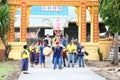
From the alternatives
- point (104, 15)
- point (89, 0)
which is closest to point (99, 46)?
point (89, 0)

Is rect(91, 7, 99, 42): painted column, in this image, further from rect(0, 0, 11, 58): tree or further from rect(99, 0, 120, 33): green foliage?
rect(99, 0, 120, 33): green foliage

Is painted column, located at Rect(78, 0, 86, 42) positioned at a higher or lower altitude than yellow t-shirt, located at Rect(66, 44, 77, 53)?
higher

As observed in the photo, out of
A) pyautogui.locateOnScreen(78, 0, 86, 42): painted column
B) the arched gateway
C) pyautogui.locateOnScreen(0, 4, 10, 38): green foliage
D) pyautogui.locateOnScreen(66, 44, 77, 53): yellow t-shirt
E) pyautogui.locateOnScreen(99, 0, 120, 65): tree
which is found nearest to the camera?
pyautogui.locateOnScreen(99, 0, 120, 65): tree

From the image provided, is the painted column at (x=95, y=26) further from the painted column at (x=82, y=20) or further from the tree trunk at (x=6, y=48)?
the tree trunk at (x=6, y=48)

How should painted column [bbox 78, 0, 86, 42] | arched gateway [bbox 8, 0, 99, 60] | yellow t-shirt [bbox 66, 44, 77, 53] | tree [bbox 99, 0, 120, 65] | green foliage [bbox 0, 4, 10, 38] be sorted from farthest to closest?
painted column [bbox 78, 0, 86, 42], arched gateway [bbox 8, 0, 99, 60], green foliage [bbox 0, 4, 10, 38], yellow t-shirt [bbox 66, 44, 77, 53], tree [bbox 99, 0, 120, 65]

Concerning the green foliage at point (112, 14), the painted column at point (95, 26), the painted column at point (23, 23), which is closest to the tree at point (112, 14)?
the green foliage at point (112, 14)

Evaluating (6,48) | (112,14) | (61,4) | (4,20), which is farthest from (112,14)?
(6,48)

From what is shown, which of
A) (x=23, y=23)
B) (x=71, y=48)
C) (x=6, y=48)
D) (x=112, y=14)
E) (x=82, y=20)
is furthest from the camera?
(x=82, y=20)

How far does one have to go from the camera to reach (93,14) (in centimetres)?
3325

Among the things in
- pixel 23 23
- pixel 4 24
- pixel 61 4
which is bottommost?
pixel 4 24

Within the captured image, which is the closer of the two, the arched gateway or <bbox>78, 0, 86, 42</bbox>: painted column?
the arched gateway

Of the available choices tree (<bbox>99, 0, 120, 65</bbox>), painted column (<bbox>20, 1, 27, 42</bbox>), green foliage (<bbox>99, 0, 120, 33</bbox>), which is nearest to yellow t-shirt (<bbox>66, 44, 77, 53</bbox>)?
tree (<bbox>99, 0, 120, 65</bbox>)

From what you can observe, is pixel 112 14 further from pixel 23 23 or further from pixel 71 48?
pixel 23 23

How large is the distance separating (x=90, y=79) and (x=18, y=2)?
1429cm
